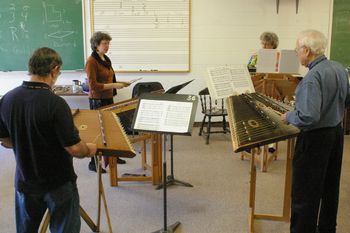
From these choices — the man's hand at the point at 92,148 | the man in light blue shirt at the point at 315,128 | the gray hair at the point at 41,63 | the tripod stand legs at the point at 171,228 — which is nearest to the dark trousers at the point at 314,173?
the man in light blue shirt at the point at 315,128

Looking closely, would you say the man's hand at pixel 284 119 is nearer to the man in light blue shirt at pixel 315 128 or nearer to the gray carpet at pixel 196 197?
the man in light blue shirt at pixel 315 128

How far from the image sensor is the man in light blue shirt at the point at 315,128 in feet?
7.27

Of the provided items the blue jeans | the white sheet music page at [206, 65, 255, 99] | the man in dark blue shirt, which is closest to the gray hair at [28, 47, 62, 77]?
the man in dark blue shirt

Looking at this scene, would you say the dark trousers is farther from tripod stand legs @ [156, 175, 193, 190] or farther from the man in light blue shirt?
tripod stand legs @ [156, 175, 193, 190]

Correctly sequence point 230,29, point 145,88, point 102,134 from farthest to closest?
point 230,29
point 145,88
point 102,134

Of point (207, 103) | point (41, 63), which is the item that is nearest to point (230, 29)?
point (207, 103)

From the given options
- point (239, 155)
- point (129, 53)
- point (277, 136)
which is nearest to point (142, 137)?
point (239, 155)

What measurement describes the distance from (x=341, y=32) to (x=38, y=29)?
15.3 ft

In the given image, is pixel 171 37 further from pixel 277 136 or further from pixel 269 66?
pixel 277 136

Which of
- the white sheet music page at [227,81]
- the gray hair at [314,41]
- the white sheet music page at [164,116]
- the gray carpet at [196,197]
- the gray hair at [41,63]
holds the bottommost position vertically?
the gray carpet at [196,197]

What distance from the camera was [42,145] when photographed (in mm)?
1880

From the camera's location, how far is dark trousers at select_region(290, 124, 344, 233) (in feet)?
7.75

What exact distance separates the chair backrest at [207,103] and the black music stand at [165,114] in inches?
115

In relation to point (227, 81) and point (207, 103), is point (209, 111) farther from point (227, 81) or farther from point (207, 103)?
point (227, 81)
